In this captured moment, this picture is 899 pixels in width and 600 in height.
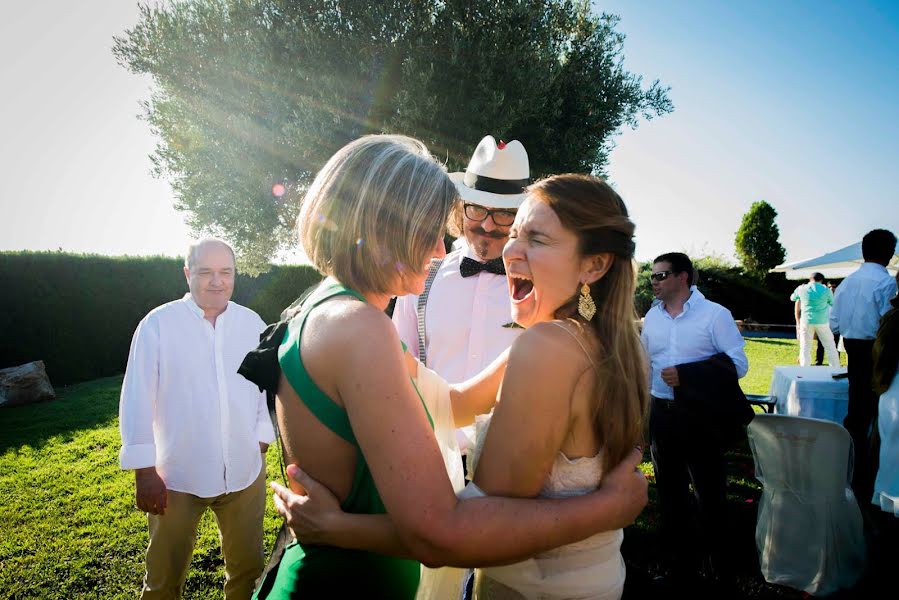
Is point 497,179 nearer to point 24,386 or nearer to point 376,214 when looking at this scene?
point 376,214

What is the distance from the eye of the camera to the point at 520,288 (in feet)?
6.11

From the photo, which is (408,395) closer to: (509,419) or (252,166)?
(509,419)

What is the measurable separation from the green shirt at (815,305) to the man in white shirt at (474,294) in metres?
13.0

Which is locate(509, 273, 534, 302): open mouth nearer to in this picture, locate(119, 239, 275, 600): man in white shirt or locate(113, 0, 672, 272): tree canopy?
locate(119, 239, 275, 600): man in white shirt

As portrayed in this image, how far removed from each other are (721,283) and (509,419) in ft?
91.0

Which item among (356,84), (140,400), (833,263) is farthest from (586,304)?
(833,263)

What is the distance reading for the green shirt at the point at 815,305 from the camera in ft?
42.0

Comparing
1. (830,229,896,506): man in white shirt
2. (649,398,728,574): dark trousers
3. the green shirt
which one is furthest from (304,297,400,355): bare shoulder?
the green shirt

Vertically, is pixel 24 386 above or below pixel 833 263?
below

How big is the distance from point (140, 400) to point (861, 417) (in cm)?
722

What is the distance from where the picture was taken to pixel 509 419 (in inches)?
57.7

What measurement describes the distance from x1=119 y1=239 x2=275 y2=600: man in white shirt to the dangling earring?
275cm

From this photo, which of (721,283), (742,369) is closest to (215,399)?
(742,369)

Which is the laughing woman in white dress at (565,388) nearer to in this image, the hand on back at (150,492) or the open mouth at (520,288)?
the open mouth at (520,288)
